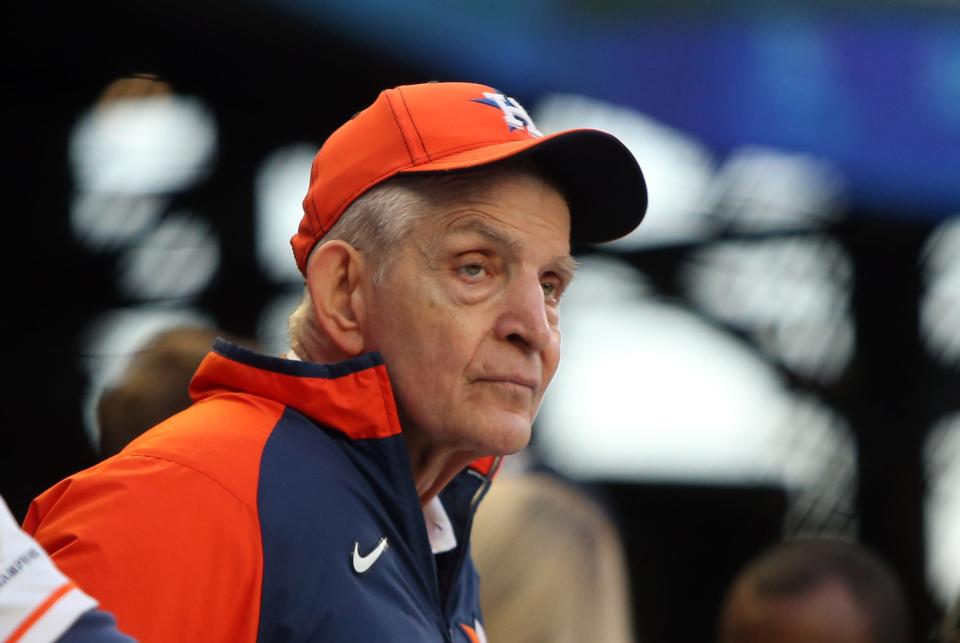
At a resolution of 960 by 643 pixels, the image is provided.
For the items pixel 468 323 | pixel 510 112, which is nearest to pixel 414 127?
pixel 510 112

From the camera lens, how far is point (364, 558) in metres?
1.47

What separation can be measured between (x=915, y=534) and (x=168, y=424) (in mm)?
3928

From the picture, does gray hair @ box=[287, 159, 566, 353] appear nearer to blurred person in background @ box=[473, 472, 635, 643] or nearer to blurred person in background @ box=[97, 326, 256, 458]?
blurred person in background @ box=[97, 326, 256, 458]

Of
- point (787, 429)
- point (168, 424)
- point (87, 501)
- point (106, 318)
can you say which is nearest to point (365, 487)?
point (168, 424)

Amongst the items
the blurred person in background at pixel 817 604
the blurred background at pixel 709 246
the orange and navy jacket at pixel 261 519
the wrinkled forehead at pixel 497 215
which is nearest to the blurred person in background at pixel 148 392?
the orange and navy jacket at pixel 261 519

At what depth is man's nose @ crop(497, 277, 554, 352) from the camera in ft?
5.41

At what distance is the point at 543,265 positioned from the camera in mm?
1704

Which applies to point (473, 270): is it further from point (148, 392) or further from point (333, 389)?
point (148, 392)

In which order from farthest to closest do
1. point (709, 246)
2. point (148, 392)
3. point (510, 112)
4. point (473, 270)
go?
point (709, 246) → point (148, 392) → point (510, 112) → point (473, 270)

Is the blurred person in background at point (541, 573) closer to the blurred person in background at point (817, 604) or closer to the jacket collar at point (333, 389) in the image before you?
the blurred person in background at point (817, 604)

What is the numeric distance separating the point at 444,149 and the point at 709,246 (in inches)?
136

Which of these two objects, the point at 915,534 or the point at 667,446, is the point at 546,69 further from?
the point at 915,534

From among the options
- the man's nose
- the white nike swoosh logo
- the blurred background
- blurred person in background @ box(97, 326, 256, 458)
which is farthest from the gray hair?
the blurred background

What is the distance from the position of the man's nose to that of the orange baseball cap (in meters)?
0.14
